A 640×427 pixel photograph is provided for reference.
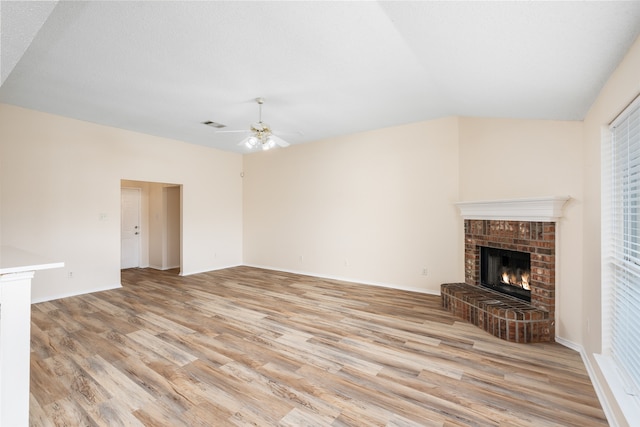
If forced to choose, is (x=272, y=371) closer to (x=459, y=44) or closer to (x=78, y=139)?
(x=459, y=44)

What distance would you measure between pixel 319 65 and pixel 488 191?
2.73 m

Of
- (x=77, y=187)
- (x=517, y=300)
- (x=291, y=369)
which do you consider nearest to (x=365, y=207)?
(x=517, y=300)

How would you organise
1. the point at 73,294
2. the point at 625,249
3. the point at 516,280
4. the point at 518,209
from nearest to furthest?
1. the point at 625,249
2. the point at 518,209
3. the point at 516,280
4. the point at 73,294

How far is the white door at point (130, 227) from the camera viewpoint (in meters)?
6.85

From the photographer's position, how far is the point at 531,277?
3.20 metres

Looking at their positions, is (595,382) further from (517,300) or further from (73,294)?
(73,294)

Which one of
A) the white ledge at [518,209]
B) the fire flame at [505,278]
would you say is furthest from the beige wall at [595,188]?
the fire flame at [505,278]

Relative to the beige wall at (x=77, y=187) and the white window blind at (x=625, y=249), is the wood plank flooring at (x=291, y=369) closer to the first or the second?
the white window blind at (x=625, y=249)

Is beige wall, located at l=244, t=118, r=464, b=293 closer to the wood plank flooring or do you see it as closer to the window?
the wood plank flooring

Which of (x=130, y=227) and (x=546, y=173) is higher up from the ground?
(x=546, y=173)

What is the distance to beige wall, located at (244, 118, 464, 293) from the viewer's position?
14.7 feet

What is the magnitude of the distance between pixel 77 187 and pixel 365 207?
4818 mm

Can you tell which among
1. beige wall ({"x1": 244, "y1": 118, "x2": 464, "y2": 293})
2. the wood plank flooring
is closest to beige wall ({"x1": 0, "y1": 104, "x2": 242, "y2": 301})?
the wood plank flooring

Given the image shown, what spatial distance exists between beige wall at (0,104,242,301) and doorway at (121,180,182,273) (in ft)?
3.36
